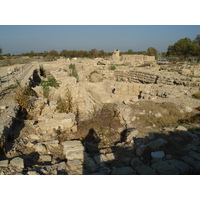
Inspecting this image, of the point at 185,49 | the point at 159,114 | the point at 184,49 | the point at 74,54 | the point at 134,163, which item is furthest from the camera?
the point at 74,54

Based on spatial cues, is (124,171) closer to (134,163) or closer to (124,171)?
(124,171)


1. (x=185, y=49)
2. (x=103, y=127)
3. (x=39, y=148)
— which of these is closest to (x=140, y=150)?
(x=103, y=127)

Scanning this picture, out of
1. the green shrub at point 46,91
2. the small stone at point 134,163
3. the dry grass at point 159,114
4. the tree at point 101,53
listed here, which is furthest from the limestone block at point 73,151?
the tree at point 101,53

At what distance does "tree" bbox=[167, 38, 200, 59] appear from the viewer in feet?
111

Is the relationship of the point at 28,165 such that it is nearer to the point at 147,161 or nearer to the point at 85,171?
the point at 85,171

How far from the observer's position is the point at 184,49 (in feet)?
117

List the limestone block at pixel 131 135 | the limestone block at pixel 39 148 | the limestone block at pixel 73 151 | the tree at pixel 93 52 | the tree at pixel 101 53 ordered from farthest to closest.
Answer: the tree at pixel 101 53 < the tree at pixel 93 52 < the limestone block at pixel 131 135 < the limestone block at pixel 39 148 < the limestone block at pixel 73 151

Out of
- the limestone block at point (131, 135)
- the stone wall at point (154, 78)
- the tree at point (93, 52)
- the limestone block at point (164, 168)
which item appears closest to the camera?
the limestone block at point (164, 168)

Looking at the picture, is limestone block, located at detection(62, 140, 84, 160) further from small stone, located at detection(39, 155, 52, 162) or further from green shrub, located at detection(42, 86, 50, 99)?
green shrub, located at detection(42, 86, 50, 99)

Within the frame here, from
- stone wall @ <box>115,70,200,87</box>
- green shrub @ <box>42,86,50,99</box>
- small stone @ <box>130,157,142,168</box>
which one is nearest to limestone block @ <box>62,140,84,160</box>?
small stone @ <box>130,157,142,168</box>

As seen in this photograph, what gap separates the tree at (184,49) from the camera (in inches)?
1335

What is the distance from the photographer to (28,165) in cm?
352

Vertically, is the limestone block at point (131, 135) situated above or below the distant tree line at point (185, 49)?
below

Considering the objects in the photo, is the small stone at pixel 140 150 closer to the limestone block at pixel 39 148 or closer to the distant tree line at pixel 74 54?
the limestone block at pixel 39 148
